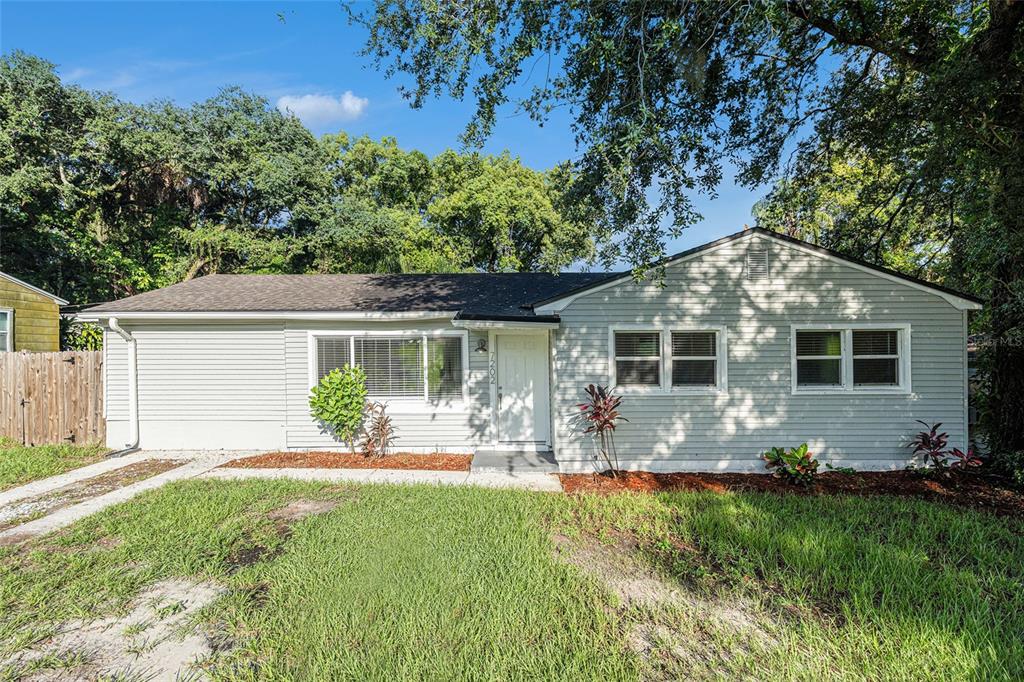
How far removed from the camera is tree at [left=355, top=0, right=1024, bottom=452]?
564 centimetres

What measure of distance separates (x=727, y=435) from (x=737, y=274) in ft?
8.67

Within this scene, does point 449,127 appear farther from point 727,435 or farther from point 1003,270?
point 1003,270

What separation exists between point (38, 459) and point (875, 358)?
1432cm

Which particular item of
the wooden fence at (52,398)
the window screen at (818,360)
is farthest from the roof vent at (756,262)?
the wooden fence at (52,398)

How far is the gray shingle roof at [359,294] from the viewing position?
8.55m

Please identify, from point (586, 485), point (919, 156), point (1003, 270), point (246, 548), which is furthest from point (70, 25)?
point (1003, 270)

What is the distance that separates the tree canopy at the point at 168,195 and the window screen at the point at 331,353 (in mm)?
8742

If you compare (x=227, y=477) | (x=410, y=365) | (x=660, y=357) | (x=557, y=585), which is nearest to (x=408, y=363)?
(x=410, y=365)

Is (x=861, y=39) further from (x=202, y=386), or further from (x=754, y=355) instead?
(x=202, y=386)

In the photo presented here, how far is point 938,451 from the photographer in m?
6.88

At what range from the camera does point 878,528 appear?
4.89 meters

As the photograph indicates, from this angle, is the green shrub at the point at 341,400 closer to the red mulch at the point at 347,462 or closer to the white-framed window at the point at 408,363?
the white-framed window at the point at 408,363

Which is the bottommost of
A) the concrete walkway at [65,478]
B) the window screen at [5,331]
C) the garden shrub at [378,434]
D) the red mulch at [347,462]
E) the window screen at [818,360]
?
the red mulch at [347,462]

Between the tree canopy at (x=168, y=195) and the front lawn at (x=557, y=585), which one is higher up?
the tree canopy at (x=168, y=195)
